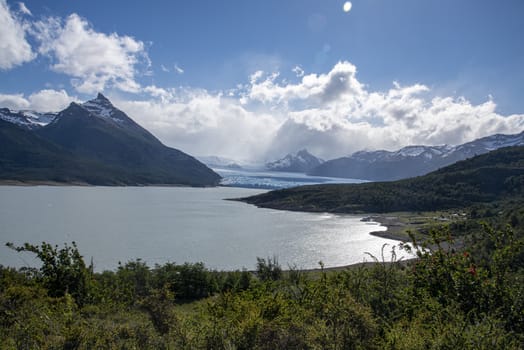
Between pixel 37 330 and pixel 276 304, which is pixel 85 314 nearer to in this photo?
pixel 37 330

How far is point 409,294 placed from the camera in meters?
7.73

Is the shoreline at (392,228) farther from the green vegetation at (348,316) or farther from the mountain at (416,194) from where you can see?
the green vegetation at (348,316)

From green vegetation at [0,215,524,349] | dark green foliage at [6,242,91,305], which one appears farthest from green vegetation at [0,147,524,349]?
dark green foliage at [6,242,91,305]

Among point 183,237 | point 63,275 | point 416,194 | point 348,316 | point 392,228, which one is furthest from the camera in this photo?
point 416,194

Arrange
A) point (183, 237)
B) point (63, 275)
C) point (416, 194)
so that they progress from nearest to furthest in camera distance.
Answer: point (63, 275)
point (183, 237)
point (416, 194)

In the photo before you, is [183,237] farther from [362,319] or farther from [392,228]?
[362,319]

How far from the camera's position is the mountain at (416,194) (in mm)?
110250

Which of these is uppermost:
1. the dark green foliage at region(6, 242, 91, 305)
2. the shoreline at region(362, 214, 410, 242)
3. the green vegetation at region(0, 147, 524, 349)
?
the green vegetation at region(0, 147, 524, 349)

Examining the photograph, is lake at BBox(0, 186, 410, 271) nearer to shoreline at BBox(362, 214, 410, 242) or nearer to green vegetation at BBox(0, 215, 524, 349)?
shoreline at BBox(362, 214, 410, 242)

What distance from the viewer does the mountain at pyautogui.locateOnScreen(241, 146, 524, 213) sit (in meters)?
110

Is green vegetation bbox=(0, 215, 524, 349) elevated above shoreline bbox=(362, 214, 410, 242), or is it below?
above

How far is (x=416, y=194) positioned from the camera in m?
116

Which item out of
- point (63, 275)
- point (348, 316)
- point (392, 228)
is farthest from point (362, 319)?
point (392, 228)

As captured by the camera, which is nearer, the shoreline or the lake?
the lake
